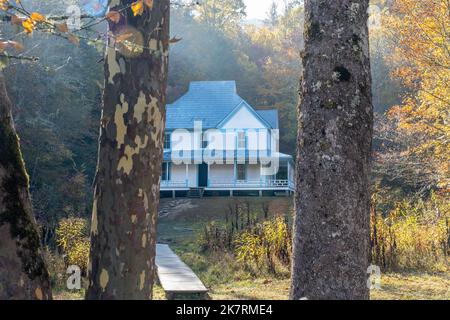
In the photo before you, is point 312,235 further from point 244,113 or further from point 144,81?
point 244,113

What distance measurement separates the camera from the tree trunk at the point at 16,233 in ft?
10.0

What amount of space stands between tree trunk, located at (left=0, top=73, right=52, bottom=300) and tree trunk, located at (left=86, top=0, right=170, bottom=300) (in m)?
0.51

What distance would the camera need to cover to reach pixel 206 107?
38.8 meters

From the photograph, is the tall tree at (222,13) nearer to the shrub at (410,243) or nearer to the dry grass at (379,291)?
the shrub at (410,243)

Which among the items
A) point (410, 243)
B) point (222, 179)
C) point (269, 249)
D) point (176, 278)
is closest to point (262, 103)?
point (222, 179)

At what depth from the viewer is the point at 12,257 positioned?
10.1 ft

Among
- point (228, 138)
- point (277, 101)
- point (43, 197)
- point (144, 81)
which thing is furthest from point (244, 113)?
point (144, 81)

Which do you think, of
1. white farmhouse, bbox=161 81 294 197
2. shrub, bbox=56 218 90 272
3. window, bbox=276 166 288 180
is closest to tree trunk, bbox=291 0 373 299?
shrub, bbox=56 218 90 272

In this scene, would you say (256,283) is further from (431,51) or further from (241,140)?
(241,140)

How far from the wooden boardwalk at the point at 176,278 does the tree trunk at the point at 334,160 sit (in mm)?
4711

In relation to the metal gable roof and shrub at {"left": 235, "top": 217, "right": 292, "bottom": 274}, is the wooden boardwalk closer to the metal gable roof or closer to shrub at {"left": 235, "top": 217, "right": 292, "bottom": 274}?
shrub at {"left": 235, "top": 217, "right": 292, "bottom": 274}

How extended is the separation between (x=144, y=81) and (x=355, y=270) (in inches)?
73.6

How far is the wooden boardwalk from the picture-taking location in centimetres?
834

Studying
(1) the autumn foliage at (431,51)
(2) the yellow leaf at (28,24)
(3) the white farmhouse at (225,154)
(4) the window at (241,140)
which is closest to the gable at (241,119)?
(3) the white farmhouse at (225,154)
